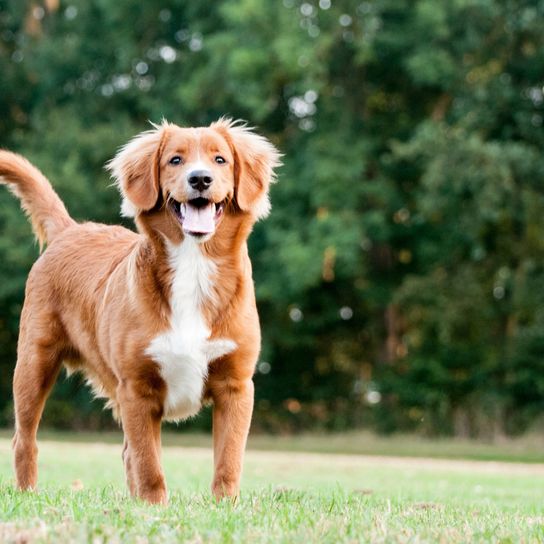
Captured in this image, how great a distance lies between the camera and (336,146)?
2856 centimetres

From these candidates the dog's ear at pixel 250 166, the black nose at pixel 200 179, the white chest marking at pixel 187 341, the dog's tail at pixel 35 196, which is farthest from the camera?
the dog's tail at pixel 35 196

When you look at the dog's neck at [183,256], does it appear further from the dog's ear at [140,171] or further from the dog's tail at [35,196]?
the dog's tail at [35,196]

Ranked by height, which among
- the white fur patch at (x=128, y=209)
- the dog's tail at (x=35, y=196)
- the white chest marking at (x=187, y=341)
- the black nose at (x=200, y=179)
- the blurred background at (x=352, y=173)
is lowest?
the white chest marking at (x=187, y=341)

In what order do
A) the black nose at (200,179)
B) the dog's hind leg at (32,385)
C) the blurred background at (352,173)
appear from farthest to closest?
the blurred background at (352,173) → the dog's hind leg at (32,385) → the black nose at (200,179)

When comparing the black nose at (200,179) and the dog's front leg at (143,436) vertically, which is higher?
the black nose at (200,179)

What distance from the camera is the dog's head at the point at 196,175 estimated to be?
633 centimetres

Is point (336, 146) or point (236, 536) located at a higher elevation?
point (336, 146)

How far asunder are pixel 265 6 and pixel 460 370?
1097cm

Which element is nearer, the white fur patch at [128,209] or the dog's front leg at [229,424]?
the dog's front leg at [229,424]

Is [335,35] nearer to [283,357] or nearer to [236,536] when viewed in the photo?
[283,357]

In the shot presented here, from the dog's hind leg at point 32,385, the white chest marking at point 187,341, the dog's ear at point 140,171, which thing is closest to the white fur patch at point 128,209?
the dog's ear at point 140,171

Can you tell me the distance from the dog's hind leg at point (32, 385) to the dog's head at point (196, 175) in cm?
109

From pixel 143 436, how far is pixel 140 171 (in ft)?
5.33

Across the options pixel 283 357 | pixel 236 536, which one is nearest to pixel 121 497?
pixel 236 536
